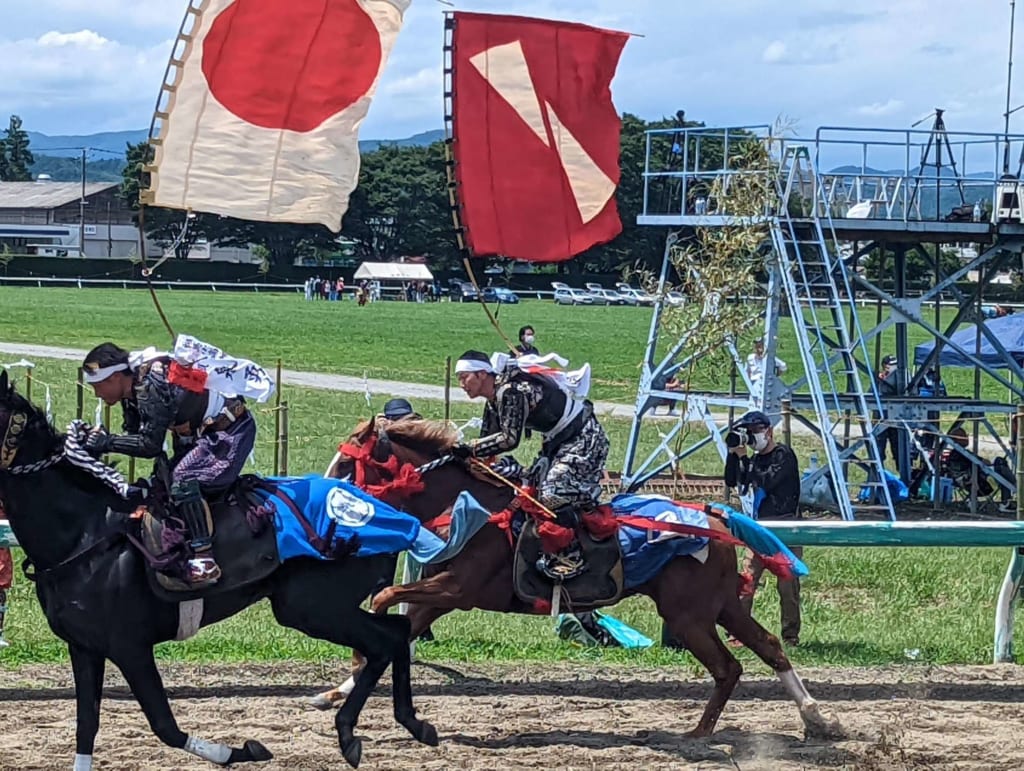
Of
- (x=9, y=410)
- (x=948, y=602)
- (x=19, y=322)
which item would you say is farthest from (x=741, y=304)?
(x=19, y=322)

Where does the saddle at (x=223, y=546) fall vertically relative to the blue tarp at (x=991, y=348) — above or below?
below

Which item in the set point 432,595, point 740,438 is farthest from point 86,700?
point 740,438

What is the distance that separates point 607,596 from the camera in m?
8.67

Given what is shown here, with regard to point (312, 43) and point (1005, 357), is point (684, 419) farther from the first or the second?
point (312, 43)

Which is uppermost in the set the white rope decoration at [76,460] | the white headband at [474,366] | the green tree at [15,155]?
the green tree at [15,155]

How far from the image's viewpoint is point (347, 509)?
7996 millimetres

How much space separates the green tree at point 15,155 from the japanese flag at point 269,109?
163878 mm

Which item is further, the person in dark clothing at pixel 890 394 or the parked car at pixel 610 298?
the parked car at pixel 610 298

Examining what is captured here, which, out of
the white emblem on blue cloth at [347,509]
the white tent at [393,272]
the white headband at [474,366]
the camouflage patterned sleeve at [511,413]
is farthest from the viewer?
the white tent at [393,272]

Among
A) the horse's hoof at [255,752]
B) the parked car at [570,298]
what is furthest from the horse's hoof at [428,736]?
the parked car at [570,298]

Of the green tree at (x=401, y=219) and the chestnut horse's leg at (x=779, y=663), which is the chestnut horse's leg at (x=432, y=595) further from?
the green tree at (x=401, y=219)

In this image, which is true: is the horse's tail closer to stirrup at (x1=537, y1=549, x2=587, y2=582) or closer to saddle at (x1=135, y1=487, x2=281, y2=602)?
stirrup at (x1=537, y1=549, x2=587, y2=582)

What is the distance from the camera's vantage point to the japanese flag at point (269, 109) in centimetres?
898

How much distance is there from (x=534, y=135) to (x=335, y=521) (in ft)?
12.3
